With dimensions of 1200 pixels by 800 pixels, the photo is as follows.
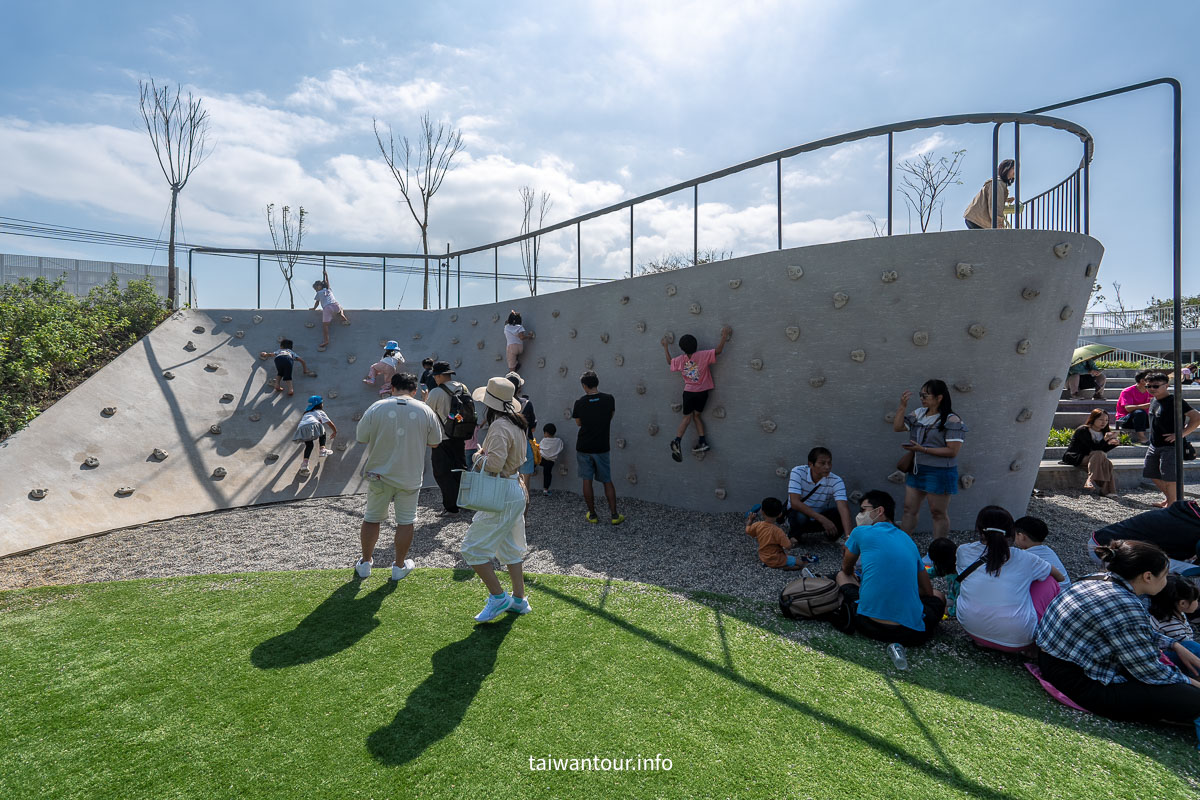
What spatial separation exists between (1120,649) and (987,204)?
218 inches

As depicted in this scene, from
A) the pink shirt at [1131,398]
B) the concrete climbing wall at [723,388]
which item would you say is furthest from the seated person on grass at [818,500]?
the pink shirt at [1131,398]

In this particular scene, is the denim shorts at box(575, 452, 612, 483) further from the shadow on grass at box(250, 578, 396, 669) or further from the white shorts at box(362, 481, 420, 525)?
the shadow on grass at box(250, 578, 396, 669)

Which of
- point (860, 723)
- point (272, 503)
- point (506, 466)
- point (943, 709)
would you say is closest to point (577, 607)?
point (506, 466)

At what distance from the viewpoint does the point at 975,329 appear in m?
6.21

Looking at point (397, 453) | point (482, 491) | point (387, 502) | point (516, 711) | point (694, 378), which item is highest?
point (694, 378)

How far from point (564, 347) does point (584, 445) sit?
2923 mm

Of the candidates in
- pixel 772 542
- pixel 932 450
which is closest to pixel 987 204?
pixel 932 450

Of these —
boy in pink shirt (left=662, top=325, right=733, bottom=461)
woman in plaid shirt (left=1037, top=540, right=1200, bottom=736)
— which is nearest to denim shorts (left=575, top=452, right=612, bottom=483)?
boy in pink shirt (left=662, top=325, right=733, bottom=461)

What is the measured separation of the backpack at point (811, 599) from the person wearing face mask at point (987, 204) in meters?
4.95

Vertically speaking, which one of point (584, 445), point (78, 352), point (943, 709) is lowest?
point (943, 709)

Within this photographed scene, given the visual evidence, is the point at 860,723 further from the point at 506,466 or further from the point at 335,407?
the point at 335,407

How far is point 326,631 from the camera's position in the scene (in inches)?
171

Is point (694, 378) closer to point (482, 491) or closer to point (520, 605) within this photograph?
point (520, 605)

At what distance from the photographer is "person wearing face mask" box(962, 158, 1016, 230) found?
267 inches
